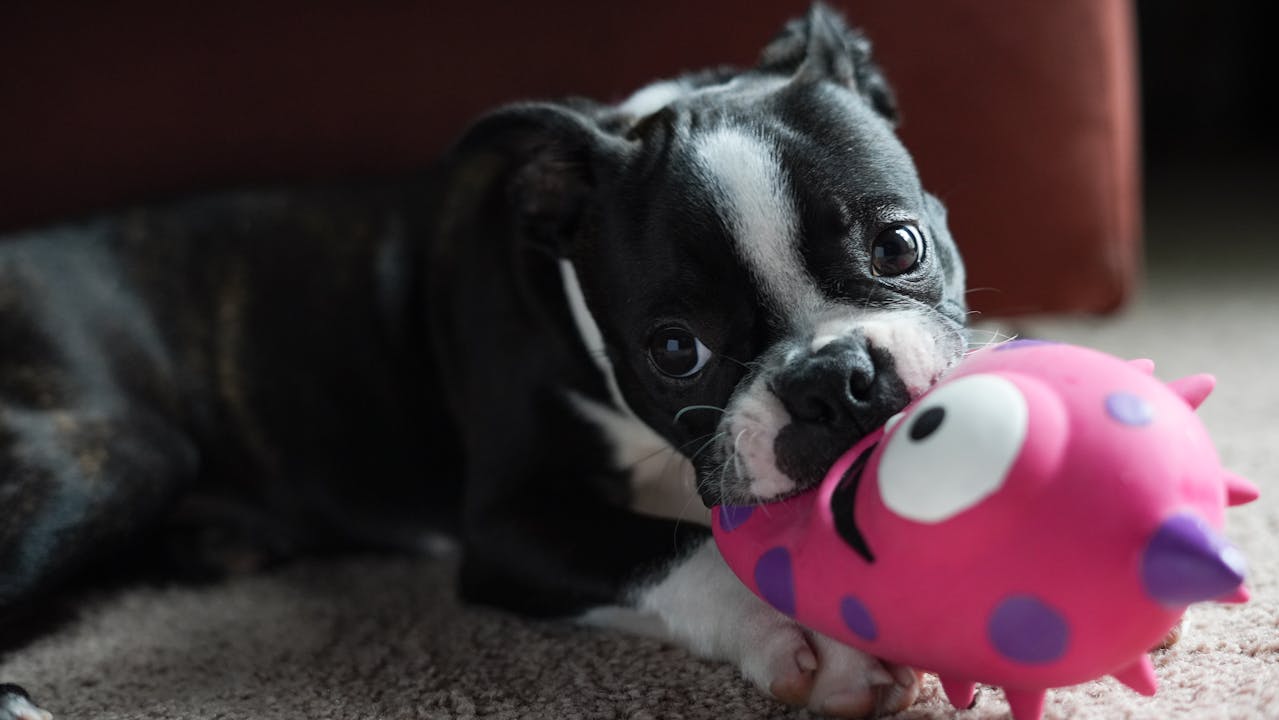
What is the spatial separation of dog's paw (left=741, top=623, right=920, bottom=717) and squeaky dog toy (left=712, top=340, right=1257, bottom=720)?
0.55 ft

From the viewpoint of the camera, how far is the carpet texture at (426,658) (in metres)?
1.72

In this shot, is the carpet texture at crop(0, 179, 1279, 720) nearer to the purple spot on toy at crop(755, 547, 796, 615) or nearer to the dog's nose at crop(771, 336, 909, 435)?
the purple spot on toy at crop(755, 547, 796, 615)

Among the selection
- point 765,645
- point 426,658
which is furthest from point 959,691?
point 426,658

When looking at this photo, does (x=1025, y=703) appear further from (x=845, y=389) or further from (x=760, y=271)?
(x=760, y=271)

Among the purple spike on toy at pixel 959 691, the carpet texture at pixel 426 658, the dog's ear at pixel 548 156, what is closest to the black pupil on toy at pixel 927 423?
the purple spike on toy at pixel 959 691

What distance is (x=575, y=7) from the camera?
3.03m

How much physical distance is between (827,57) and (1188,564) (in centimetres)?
129

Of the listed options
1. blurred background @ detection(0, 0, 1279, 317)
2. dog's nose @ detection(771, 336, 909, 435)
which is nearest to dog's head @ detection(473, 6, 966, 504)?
dog's nose @ detection(771, 336, 909, 435)

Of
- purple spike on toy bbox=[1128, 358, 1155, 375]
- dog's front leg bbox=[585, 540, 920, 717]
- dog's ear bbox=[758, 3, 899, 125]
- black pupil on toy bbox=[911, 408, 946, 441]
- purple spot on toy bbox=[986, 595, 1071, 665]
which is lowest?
dog's front leg bbox=[585, 540, 920, 717]

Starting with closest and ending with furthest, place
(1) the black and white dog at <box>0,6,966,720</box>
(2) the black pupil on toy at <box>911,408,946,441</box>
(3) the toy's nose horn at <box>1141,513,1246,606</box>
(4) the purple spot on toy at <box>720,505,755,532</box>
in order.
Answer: (3) the toy's nose horn at <box>1141,513,1246,606</box> → (2) the black pupil on toy at <box>911,408,946,441</box> → (4) the purple spot on toy at <box>720,505,755,532</box> → (1) the black and white dog at <box>0,6,966,720</box>

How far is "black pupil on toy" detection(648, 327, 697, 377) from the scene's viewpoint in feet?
6.48

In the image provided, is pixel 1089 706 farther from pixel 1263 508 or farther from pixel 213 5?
pixel 213 5

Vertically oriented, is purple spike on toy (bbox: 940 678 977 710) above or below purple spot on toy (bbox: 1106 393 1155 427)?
below

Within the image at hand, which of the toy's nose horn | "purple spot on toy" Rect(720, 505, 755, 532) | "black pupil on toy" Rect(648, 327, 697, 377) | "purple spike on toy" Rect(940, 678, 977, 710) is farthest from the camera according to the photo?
"black pupil on toy" Rect(648, 327, 697, 377)
